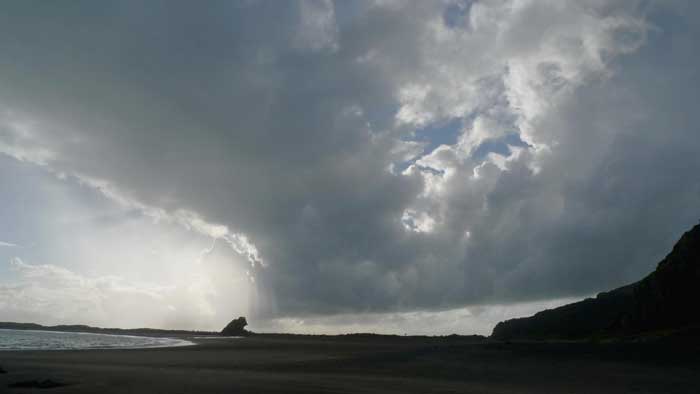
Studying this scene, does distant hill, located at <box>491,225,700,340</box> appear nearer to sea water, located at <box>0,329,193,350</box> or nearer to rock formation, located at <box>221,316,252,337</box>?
sea water, located at <box>0,329,193,350</box>

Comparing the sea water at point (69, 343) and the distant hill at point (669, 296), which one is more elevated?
the distant hill at point (669, 296)

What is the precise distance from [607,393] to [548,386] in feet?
9.45

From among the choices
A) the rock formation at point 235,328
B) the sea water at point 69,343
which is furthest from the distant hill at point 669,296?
the rock formation at point 235,328

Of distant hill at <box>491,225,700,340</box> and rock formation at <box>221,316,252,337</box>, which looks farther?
rock formation at <box>221,316,252,337</box>

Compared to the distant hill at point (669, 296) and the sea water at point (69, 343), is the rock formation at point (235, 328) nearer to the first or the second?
the sea water at point (69, 343)

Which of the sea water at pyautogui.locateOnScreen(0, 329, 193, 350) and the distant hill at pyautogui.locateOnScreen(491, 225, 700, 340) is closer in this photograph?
the sea water at pyautogui.locateOnScreen(0, 329, 193, 350)

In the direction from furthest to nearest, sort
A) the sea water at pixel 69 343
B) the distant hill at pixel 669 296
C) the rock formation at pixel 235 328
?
1. the rock formation at pixel 235 328
2. the distant hill at pixel 669 296
3. the sea water at pixel 69 343

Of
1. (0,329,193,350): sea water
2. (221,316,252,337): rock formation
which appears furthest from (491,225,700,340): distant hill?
(221,316,252,337): rock formation

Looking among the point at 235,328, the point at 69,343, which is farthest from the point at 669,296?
the point at 235,328

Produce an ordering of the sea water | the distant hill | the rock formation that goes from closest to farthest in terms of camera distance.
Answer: the sea water < the distant hill < the rock formation

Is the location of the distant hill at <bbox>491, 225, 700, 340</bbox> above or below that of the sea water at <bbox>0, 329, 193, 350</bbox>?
above

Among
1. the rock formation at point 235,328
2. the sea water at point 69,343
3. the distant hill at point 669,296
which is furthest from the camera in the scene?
the rock formation at point 235,328

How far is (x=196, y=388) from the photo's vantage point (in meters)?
17.3

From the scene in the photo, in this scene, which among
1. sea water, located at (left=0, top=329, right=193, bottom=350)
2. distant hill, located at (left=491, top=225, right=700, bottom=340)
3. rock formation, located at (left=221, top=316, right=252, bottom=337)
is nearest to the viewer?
sea water, located at (left=0, top=329, right=193, bottom=350)
